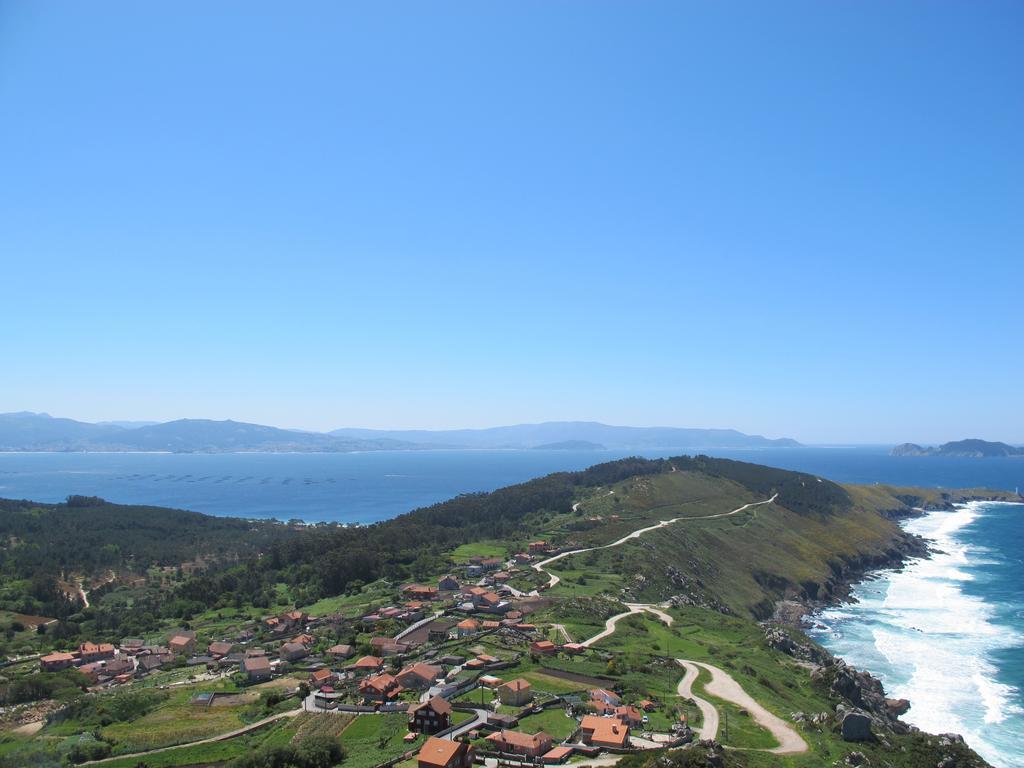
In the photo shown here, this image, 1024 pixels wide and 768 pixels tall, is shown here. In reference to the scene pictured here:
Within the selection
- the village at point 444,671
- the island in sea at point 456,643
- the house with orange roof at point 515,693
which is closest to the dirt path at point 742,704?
the island in sea at point 456,643

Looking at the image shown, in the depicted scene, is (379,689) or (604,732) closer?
(604,732)

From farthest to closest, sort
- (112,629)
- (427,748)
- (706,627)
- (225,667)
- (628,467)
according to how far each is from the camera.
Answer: (628,467)
(112,629)
(706,627)
(225,667)
(427,748)

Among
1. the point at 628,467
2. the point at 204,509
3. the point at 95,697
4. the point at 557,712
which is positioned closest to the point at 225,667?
the point at 95,697

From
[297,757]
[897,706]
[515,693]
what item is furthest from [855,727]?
[297,757]

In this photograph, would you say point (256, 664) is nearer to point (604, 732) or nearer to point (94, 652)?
point (94, 652)

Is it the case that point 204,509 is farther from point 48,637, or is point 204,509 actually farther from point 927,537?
point 927,537

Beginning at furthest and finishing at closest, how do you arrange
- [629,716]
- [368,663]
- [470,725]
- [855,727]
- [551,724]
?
[368,663]
[855,727]
[629,716]
[551,724]
[470,725]
